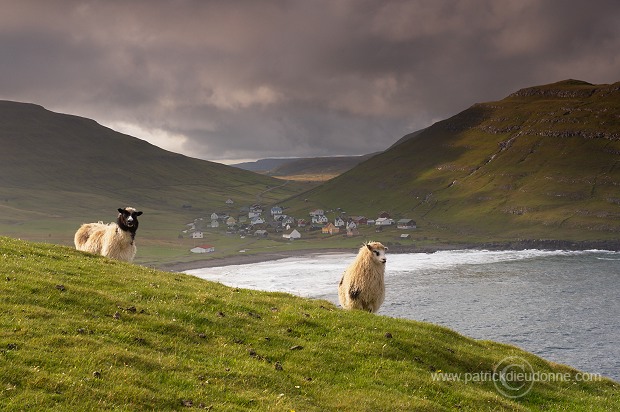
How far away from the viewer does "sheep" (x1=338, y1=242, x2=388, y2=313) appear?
1066 inches

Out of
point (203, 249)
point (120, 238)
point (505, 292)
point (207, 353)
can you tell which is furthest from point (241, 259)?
point (207, 353)

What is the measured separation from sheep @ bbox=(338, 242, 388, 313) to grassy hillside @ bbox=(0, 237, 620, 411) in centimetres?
275

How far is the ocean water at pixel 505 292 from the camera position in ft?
214

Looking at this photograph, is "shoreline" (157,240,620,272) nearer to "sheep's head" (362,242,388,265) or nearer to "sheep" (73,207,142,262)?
"sheep" (73,207,142,262)

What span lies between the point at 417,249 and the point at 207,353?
181092 millimetres

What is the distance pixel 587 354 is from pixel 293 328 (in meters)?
52.8

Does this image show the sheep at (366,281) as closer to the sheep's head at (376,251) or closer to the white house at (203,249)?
the sheep's head at (376,251)

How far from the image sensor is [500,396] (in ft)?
65.0

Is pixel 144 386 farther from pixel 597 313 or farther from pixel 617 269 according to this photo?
pixel 617 269

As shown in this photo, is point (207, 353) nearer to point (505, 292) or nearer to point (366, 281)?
point (366, 281)

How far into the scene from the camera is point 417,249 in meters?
191

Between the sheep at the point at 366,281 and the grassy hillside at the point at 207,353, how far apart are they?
2747 mm

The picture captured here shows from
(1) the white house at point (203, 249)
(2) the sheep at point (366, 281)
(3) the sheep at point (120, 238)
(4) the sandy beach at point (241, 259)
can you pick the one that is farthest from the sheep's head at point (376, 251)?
(1) the white house at point (203, 249)

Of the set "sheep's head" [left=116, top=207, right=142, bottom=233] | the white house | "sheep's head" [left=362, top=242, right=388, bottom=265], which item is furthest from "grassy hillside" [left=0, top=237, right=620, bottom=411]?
the white house
